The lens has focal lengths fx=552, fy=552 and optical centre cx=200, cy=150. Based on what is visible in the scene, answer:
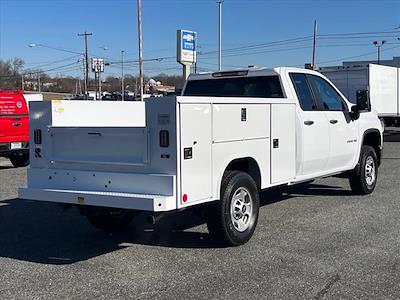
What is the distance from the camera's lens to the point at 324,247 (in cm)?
630

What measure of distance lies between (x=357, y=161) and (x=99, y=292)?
5916 mm

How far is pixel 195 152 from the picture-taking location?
18.5ft

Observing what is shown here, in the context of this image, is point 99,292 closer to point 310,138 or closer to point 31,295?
point 31,295

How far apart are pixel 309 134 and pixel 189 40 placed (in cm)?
2134

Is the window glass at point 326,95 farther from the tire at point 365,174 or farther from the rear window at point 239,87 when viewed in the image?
the tire at point 365,174

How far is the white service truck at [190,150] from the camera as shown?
5.54 meters

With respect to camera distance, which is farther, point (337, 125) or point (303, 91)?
point (337, 125)

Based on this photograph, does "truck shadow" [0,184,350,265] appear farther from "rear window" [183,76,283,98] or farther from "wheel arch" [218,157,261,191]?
"rear window" [183,76,283,98]

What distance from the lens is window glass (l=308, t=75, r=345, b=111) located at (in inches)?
331

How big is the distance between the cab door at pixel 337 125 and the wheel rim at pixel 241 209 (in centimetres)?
249

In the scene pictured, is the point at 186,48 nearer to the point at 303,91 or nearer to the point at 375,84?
the point at 375,84

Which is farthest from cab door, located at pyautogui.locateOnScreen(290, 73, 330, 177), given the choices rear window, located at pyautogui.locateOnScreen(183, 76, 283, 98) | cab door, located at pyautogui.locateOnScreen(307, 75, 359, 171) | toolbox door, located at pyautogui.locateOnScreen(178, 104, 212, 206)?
toolbox door, located at pyautogui.locateOnScreen(178, 104, 212, 206)

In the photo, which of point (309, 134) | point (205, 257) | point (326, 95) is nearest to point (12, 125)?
point (326, 95)

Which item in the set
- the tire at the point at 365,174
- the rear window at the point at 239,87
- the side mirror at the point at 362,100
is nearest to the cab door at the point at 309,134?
the rear window at the point at 239,87
